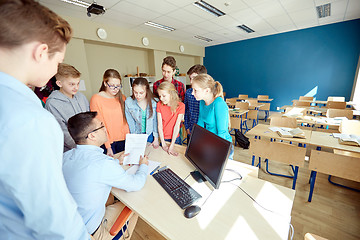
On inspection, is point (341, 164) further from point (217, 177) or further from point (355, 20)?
point (355, 20)

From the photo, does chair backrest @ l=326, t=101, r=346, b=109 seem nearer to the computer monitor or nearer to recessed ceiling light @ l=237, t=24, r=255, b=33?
recessed ceiling light @ l=237, t=24, r=255, b=33

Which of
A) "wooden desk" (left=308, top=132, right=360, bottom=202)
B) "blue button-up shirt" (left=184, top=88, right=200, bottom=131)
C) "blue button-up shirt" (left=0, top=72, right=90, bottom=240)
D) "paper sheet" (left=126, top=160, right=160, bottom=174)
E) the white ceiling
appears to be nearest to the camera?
"blue button-up shirt" (left=0, top=72, right=90, bottom=240)

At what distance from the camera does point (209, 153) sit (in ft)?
3.58

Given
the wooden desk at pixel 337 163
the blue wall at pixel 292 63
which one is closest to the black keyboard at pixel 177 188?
the wooden desk at pixel 337 163

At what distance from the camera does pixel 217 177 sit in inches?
37.7

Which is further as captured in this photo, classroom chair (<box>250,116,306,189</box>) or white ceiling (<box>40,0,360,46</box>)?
white ceiling (<box>40,0,360,46</box>)

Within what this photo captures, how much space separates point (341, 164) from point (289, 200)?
4.18 feet

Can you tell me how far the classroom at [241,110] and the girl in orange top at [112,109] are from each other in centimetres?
2

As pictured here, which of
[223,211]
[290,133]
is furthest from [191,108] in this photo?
[290,133]

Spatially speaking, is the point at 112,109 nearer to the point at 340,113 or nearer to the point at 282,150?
the point at 282,150

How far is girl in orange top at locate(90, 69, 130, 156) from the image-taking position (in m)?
1.67

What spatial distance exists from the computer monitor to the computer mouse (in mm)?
166

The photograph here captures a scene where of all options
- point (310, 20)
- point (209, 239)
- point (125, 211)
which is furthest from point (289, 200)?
point (310, 20)

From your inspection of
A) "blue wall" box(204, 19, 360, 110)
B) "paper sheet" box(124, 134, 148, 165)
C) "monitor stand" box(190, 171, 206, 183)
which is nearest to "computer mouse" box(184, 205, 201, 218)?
"monitor stand" box(190, 171, 206, 183)
